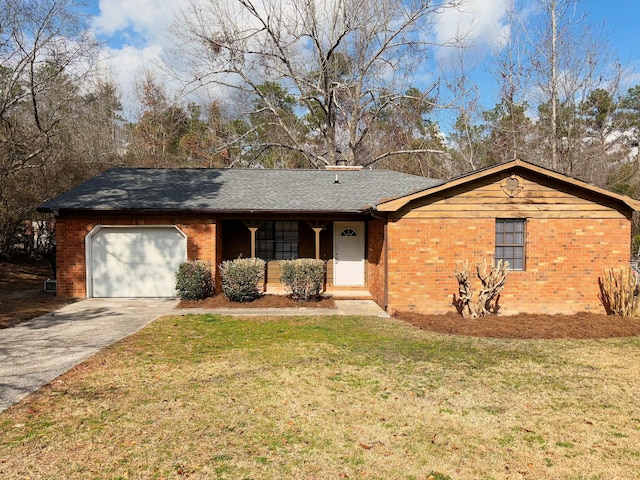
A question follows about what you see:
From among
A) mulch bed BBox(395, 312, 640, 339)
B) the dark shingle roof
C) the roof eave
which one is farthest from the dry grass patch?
the dark shingle roof

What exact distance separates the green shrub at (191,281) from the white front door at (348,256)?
171 inches

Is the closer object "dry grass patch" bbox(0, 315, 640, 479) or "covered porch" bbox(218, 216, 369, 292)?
"dry grass patch" bbox(0, 315, 640, 479)

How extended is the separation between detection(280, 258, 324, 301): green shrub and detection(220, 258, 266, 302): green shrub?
765 millimetres

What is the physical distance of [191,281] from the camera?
1195cm

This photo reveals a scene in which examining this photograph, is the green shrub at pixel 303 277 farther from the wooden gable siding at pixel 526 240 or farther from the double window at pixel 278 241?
the wooden gable siding at pixel 526 240

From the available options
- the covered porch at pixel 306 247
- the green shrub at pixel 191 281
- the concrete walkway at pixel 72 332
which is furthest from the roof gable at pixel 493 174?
the green shrub at pixel 191 281

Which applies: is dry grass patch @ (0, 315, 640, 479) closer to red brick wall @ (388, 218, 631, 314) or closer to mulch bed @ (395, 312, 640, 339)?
mulch bed @ (395, 312, 640, 339)

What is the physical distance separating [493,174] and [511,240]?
171 centimetres

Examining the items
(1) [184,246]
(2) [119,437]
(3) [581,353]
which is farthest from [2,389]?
(3) [581,353]

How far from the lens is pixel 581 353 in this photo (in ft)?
24.2

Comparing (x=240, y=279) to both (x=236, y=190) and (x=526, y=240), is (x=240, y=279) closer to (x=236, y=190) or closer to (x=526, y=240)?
(x=236, y=190)

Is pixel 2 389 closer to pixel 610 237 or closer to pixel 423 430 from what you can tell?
pixel 423 430

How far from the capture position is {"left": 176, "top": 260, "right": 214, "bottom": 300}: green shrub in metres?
12.0

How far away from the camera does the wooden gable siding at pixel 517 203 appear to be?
34.5ft
